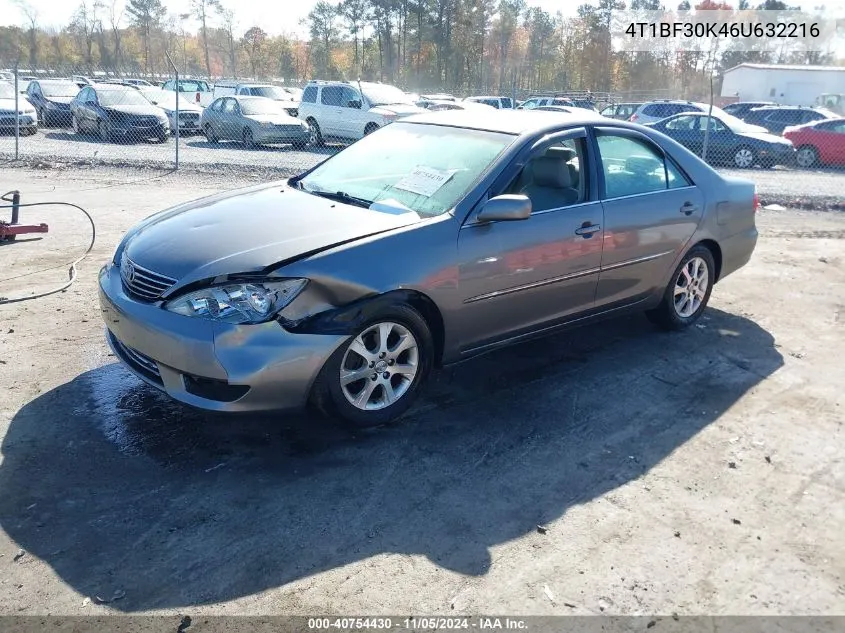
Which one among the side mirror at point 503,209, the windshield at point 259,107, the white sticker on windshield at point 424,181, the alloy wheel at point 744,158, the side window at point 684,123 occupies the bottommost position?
the side mirror at point 503,209

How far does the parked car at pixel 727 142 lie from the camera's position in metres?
17.9

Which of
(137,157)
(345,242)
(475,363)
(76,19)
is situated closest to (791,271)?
(475,363)

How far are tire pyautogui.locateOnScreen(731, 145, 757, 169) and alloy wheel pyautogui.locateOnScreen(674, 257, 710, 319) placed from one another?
14.1m

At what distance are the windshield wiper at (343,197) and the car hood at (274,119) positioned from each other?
15.2 m

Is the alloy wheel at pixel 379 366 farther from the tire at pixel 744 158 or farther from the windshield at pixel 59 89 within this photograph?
the windshield at pixel 59 89

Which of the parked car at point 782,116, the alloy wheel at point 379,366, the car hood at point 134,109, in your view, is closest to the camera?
the alloy wheel at point 379,366

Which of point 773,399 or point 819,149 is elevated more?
point 819,149

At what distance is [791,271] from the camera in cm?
782

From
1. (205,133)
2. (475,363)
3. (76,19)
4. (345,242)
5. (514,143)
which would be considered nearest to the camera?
(345,242)

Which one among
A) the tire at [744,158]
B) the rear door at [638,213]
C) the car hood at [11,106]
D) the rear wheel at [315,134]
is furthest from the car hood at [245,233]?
the car hood at [11,106]

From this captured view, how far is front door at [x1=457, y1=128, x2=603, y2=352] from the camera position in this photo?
416cm

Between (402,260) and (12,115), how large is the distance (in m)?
20.1

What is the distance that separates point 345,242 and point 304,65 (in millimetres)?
65040

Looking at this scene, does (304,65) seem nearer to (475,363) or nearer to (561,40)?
(561,40)
